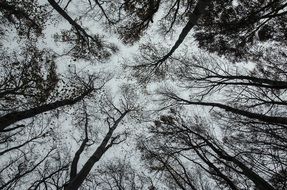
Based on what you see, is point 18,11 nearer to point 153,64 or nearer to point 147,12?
point 147,12

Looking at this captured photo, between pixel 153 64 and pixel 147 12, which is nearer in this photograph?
pixel 147 12

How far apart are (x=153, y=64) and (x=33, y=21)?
4.48 metres

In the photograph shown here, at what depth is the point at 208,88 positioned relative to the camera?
7.24 meters

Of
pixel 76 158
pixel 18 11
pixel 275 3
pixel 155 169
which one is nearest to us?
pixel 275 3

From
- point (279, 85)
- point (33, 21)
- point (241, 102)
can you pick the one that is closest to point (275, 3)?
point (279, 85)

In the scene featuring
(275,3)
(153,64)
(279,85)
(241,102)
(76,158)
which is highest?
(275,3)

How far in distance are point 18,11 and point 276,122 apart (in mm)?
7923

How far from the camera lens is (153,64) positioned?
8.17 metres

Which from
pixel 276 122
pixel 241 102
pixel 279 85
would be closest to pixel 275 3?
pixel 279 85

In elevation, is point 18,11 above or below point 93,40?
below

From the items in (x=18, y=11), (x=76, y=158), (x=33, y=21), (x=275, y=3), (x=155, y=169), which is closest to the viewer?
(x=275, y=3)

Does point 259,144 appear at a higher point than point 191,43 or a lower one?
lower

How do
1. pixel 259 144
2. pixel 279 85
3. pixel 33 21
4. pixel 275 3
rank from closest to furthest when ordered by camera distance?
pixel 259 144 → pixel 279 85 → pixel 275 3 → pixel 33 21

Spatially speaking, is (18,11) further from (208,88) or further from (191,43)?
(208,88)
